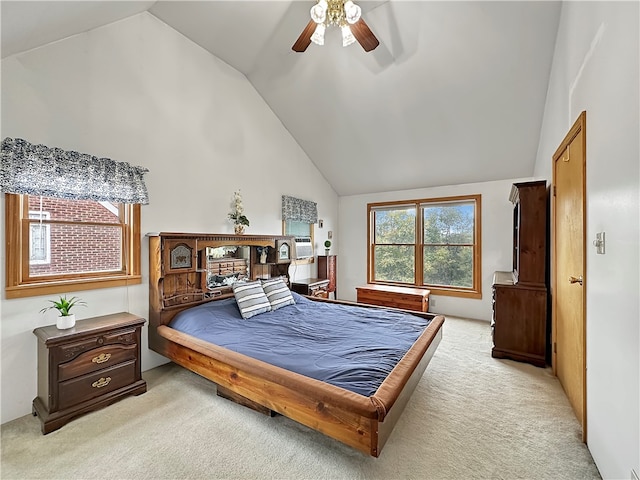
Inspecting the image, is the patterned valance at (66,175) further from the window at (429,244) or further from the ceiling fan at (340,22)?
the window at (429,244)

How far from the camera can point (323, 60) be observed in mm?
3605

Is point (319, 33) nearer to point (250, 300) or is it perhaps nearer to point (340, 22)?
point (340, 22)

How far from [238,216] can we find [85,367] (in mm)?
2169

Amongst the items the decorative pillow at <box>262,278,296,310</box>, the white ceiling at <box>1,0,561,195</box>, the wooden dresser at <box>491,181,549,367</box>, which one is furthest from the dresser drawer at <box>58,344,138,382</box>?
the wooden dresser at <box>491,181,549,367</box>

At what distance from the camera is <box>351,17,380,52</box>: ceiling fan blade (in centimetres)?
242

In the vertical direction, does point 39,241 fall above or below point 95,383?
above

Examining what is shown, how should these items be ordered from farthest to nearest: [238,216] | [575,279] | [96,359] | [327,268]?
[327,268] < [238,216] < [96,359] < [575,279]

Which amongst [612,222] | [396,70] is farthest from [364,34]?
[612,222]

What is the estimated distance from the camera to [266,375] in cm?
187

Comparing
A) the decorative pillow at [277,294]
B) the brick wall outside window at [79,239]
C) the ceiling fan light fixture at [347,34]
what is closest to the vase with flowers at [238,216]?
the decorative pillow at [277,294]

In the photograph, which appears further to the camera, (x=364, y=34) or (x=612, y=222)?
(x=364, y=34)

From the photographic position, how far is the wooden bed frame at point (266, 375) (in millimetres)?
1532

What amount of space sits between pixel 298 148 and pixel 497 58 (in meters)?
3.05

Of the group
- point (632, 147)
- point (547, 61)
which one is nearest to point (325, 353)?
point (632, 147)
